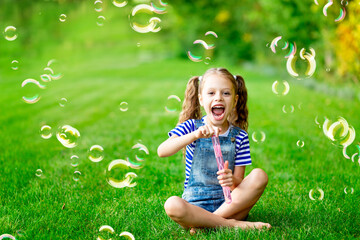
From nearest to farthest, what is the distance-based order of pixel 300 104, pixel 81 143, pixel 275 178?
pixel 275 178
pixel 81 143
pixel 300 104

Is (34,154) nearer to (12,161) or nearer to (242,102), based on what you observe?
(12,161)

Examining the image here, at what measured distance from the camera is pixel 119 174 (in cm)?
387

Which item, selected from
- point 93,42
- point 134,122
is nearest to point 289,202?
point 134,122

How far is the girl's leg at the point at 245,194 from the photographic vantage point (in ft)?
8.66

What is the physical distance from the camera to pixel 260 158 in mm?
4539

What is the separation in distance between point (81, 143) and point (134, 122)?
1.74 m

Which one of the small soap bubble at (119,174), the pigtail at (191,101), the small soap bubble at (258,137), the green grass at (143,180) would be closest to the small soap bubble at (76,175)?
the green grass at (143,180)

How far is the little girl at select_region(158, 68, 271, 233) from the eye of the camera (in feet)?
8.38

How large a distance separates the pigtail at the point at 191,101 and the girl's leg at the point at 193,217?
617 mm

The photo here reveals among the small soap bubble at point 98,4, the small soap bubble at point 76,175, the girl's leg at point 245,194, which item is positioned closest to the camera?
the girl's leg at point 245,194

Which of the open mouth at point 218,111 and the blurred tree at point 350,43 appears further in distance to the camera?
the blurred tree at point 350,43

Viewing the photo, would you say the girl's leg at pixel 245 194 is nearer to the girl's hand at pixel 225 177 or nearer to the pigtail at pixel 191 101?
the girl's hand at pixel 225 177

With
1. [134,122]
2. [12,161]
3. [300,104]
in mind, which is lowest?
[12,161]

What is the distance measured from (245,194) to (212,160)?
0.29 meters
